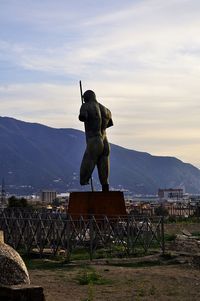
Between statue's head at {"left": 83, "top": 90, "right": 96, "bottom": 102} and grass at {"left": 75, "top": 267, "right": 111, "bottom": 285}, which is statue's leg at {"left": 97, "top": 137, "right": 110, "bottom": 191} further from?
grass at {"left": 75, "top": 267, "right": 111, "bottom": 285}

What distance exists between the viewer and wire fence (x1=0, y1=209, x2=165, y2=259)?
14273 millimetres

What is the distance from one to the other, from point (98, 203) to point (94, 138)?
2.28 m

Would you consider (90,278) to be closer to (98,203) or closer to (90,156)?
(98,203)

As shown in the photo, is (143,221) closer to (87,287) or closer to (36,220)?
(36,220)

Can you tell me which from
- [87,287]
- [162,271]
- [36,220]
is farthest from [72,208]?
[87,287]

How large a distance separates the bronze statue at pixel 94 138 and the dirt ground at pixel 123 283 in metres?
6.92

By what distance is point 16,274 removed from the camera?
7.83m

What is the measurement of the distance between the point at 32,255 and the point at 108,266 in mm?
2556

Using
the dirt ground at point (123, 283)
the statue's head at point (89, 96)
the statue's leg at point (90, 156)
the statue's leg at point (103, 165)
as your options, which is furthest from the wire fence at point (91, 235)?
the statue's head at point (89, 96)

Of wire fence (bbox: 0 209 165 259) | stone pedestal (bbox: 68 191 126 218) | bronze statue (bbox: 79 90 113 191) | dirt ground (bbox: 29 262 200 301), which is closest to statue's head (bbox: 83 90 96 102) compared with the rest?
bronze statue (bbox: 79 90 113 191)

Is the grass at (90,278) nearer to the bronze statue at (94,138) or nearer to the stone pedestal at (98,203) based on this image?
the stone pedestal at (98,203)

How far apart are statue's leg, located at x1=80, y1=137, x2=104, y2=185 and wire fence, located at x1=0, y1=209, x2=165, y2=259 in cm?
412

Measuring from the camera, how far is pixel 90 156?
771 inches

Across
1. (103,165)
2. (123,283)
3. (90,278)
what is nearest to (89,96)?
(103,165)
